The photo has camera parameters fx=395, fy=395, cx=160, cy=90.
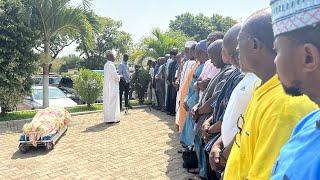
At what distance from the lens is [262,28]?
6.81 feet

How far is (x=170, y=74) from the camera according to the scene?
1115 centimetres

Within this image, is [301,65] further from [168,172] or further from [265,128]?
[168,172]

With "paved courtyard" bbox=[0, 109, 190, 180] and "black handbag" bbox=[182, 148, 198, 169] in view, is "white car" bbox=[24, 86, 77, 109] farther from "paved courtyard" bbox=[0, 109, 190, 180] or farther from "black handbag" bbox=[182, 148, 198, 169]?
"black handbag" bbox=[182, 148, 198, 169]

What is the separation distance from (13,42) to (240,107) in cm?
966

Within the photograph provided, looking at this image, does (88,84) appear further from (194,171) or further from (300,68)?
(300,68)

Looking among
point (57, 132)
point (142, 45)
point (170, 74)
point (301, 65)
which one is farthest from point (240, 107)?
point (142, 45)

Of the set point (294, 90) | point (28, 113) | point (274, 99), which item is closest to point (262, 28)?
point (274, 99)

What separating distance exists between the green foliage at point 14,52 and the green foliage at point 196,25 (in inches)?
1454

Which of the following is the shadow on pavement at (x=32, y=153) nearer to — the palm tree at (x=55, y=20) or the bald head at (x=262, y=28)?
the palm tree at (x=55, y=20)

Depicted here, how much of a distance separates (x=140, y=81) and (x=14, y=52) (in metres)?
4.62

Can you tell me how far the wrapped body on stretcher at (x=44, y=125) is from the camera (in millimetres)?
7328

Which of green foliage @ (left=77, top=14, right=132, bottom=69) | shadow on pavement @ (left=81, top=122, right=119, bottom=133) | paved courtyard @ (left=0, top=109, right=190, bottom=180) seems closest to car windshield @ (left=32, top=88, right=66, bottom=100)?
paved courtyard @ (left=0, top=109, right=190, bottom=180)

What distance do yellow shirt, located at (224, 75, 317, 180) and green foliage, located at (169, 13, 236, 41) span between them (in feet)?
151

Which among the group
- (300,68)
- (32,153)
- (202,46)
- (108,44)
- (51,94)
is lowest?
(32,153)
